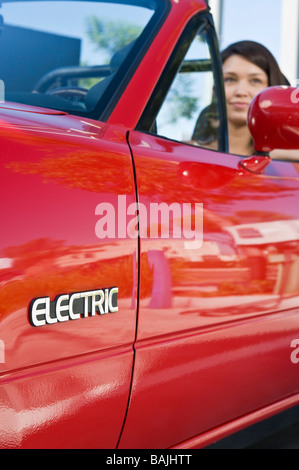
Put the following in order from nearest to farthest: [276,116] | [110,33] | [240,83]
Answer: [276,116]
[110,33]
[240,83]

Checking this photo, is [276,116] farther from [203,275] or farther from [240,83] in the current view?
[240,83]

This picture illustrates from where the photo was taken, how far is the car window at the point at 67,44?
186 centimetres

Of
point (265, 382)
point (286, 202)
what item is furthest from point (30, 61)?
point (265, 382)

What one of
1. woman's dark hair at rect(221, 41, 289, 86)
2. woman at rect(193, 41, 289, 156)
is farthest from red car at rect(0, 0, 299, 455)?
woman's dark hair at rect(221, 41, 289, 86)

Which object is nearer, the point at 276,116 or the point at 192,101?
the point at 276,116

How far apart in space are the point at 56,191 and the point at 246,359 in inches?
32.6

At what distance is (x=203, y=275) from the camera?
5.26 ft

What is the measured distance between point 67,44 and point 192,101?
1.43ft

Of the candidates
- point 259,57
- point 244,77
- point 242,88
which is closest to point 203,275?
point 242,88

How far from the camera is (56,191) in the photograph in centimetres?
124

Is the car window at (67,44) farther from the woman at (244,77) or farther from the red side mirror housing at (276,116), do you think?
the woman at (244,77)

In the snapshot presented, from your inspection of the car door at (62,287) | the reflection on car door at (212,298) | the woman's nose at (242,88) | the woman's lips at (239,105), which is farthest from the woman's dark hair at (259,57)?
the car door at (62,287)

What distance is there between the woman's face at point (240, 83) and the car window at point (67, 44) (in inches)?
34.7

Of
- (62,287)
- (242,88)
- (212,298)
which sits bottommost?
(212,298)
